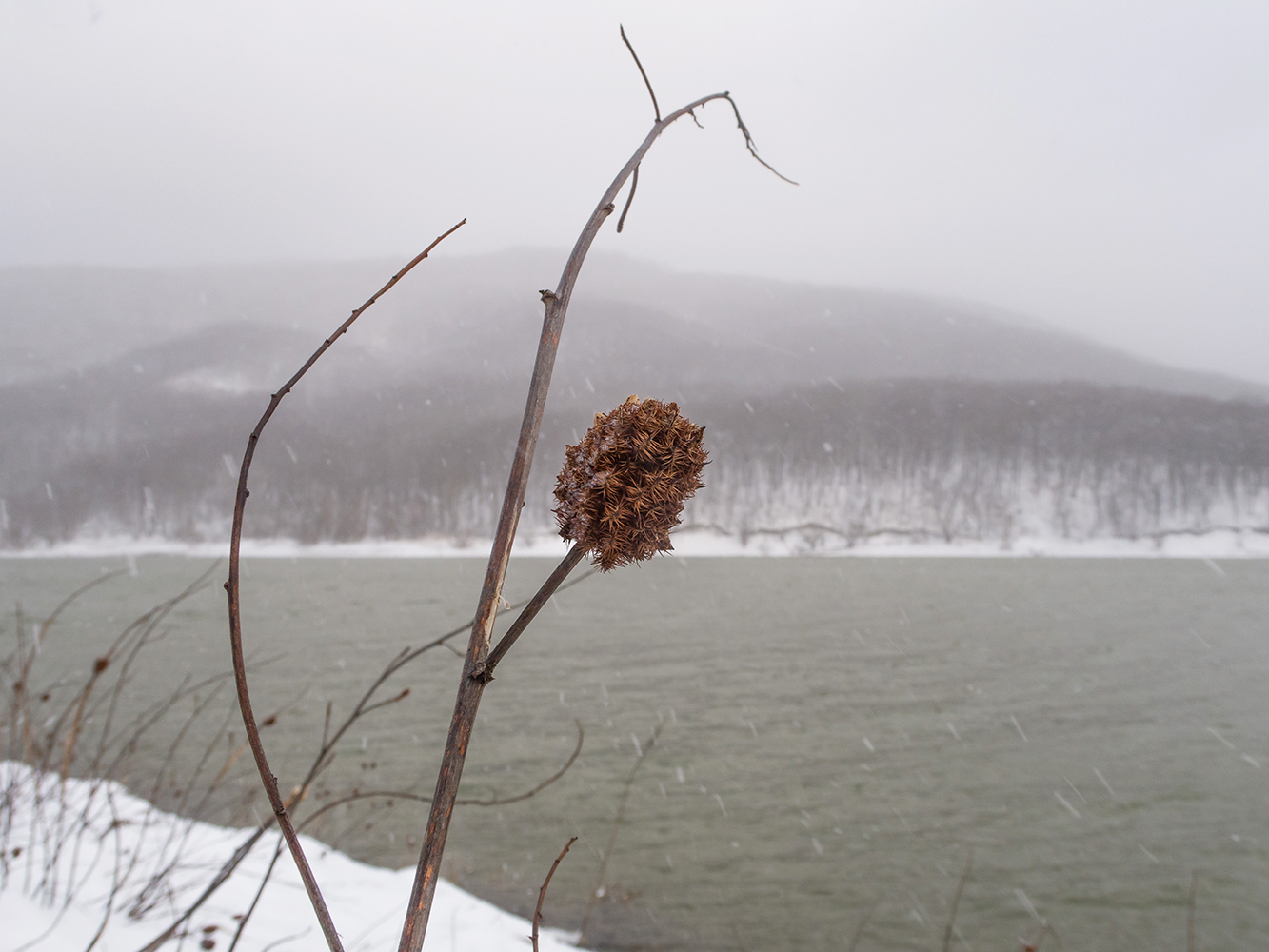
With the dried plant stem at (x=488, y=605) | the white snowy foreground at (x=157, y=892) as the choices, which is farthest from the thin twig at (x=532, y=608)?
the white snowy foreground at (x=157, y=892)

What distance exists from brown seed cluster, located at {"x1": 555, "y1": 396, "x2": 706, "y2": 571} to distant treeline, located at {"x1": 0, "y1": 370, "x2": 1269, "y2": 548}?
281ft

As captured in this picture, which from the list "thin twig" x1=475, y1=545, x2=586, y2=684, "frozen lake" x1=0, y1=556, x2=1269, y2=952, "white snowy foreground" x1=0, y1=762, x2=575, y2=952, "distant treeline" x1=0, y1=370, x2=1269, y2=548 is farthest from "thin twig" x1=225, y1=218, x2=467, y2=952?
"distant treeline" x1=0, y1=370, x2=1269, y2=548

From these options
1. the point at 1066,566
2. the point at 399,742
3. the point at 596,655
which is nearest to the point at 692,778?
the point at 399,742

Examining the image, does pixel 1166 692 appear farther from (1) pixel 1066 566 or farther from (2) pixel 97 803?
(1) pixel 1066 566

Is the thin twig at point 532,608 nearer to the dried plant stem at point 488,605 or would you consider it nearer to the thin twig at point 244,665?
the dried plant stem at point 488,605

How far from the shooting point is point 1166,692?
22.9m

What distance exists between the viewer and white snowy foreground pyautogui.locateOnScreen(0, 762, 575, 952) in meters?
3.40

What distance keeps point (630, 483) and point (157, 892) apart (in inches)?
199

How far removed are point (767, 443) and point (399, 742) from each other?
9499 cm

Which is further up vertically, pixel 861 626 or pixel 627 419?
pixel 627 419

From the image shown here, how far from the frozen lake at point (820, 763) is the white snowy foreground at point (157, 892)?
3.28ft

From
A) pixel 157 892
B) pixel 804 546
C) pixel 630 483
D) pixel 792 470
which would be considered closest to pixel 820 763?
pixel 157 892

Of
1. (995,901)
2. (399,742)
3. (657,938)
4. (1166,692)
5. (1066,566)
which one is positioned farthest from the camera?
(1066,566)

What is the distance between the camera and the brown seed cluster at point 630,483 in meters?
0.67
